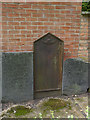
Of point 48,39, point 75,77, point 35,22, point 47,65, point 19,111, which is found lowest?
point 19,111

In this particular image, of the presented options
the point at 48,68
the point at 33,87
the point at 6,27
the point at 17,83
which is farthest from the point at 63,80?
the point at 6,27

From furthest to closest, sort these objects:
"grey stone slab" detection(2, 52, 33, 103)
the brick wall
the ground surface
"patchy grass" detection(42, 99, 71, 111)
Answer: the brick wall, "grey stone slab" detection(2, 52, 33, 103), "patchy grass" detection(42, 99, 71, 111), the ground surface

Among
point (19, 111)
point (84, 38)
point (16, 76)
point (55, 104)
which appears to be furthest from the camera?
point (84, 38)

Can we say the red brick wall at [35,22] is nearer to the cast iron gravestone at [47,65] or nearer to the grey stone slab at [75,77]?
the cast iron gravestone at [47,65]

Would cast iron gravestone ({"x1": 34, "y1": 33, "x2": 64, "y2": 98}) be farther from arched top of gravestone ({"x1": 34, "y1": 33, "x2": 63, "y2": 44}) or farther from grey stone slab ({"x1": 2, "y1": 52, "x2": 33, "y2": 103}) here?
grey stone slab ({"x1": 2, "y1": 52, "x2": 33, "y2": 103})

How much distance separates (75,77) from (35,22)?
1543 mm

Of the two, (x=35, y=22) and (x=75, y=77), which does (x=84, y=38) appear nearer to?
(x=75, y=77)

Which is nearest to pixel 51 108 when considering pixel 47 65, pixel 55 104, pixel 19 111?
pixel 55 104

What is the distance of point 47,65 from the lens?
2.90 metres

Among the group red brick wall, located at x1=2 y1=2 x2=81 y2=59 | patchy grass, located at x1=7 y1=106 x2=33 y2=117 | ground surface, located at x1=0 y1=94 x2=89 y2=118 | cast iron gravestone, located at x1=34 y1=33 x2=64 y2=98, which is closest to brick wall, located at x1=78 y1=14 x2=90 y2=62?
red brick wall, located at x1=2 y1=2 x2=81 y2=59

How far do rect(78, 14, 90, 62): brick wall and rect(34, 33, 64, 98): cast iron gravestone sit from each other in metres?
0.48

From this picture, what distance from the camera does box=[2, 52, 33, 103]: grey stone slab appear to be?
109 inches

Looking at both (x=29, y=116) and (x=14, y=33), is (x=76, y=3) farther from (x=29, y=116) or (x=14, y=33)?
(x=29, y=116)

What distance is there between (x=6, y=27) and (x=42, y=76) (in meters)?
1.29
